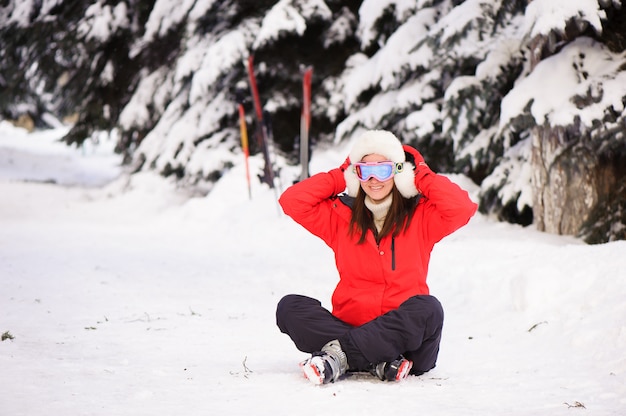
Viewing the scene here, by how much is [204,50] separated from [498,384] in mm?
9532

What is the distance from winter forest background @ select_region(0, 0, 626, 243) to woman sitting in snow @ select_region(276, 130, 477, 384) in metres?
2.44

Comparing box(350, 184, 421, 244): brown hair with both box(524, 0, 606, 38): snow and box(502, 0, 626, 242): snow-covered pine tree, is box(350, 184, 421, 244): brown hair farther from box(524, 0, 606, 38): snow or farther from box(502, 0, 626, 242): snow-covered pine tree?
box(502, 0, 626, 242): snow-covered pine tree

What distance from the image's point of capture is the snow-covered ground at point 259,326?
287 cm

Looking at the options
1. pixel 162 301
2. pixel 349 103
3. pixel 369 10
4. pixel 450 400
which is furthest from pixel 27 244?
pixel 450 400

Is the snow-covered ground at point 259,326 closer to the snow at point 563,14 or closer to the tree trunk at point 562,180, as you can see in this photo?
the tree trunk at point 562,180

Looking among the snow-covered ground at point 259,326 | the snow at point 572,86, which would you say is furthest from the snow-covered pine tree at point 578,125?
the snow-covered ground at point 259,326

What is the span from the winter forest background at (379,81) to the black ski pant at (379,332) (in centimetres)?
288

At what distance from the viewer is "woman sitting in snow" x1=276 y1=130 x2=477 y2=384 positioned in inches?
128

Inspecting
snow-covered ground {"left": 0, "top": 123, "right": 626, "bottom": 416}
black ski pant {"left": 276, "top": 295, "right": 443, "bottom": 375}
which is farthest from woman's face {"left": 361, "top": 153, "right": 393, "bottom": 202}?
snow-covered ground {"left": 0, "top": 123, "right": 626, "bottom": 416}

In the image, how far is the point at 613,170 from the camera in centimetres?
609

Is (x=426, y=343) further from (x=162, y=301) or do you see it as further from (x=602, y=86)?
(x=602, y=86)

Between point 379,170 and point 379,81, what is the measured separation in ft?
18.8

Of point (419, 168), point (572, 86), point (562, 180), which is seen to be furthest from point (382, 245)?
point (562, 180)

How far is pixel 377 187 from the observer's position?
3424 mm
